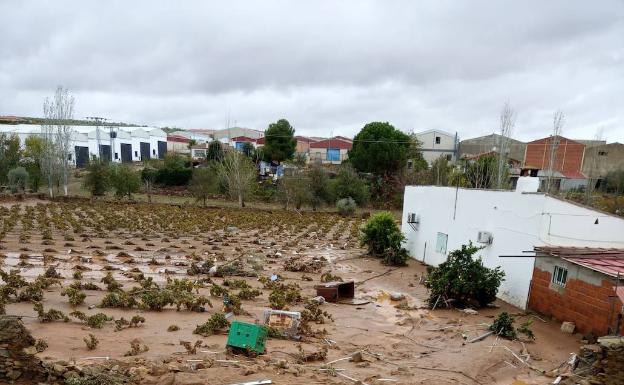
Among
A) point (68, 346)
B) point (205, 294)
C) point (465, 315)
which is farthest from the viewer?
point (205, 294)

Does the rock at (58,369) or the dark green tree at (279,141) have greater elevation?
the dark green tree at (279,141)

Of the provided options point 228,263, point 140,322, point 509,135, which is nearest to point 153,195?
point 228,263

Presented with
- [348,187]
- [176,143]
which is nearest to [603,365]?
[348,187]

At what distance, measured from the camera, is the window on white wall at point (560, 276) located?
10.5 m

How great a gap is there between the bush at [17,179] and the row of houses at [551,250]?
38.6 m

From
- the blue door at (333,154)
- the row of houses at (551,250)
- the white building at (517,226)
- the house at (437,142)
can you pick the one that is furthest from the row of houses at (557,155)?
the row of houses at (551,250)

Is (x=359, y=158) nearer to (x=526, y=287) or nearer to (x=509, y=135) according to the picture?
(x=509, y=135)

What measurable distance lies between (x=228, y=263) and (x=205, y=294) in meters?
4.02

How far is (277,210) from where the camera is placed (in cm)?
3712

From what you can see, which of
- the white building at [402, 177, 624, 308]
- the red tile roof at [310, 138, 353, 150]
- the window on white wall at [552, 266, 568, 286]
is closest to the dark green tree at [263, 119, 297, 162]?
the red tile roof at [310, 138, 353, 150]

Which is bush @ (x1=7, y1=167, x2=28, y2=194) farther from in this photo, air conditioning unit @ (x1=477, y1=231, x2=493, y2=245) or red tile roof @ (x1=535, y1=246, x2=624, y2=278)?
red tile roof @ (x1=535, y1=246, x2=624, y2=278)

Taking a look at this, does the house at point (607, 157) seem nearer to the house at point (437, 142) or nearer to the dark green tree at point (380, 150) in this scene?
the house at point (437, 142)

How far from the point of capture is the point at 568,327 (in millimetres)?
10008

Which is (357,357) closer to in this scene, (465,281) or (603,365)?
(603,365)
